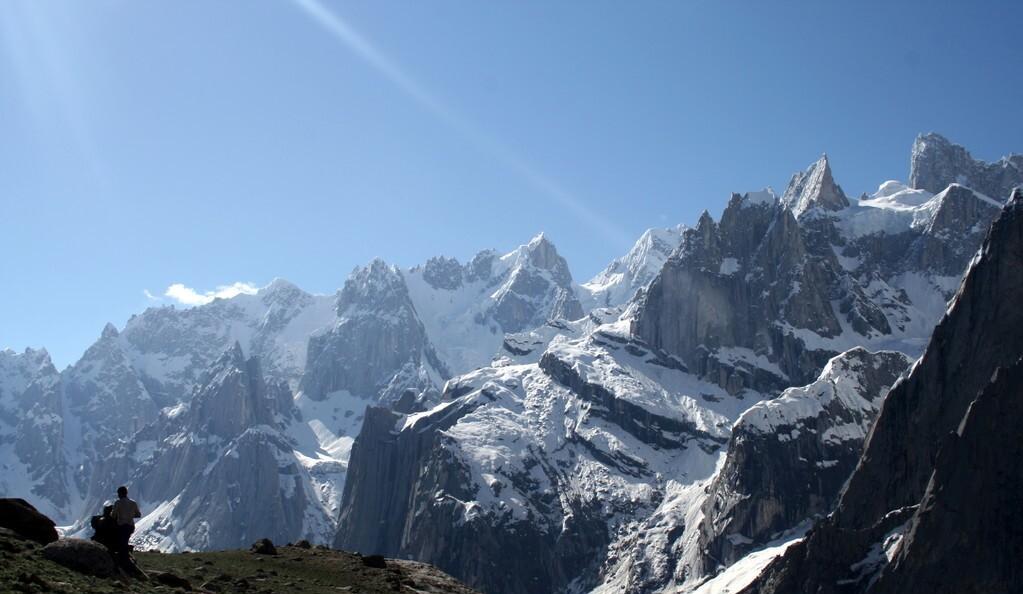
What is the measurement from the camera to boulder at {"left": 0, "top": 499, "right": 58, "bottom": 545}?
51750 mm

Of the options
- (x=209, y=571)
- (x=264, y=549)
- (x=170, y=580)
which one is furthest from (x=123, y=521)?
(x=264, y=549)

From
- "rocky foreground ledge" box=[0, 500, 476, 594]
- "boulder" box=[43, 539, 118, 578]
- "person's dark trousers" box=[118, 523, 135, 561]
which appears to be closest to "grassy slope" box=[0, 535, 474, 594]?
"rocky foreground ledge" box=[0, 500, 476, 594]

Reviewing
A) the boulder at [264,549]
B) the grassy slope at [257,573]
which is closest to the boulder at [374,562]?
the grassy slope at [257,573]

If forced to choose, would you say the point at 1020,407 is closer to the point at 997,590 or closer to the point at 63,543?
the point at 997,590

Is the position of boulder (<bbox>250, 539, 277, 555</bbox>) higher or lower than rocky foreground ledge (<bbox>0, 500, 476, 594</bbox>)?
higher

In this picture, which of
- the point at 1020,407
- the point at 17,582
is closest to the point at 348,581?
the point at 17,582

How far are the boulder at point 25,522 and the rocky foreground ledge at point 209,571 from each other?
0.07 metres

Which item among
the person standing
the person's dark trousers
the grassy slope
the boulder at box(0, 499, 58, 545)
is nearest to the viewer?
the grassy slope

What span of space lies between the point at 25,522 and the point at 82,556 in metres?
5.60

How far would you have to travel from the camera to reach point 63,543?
4881 centimetres

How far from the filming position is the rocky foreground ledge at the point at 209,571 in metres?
45.8

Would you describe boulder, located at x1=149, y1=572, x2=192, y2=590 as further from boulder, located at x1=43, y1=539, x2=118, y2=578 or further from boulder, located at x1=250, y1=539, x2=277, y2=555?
boulder, located at x1=250, y1=539, x2=277, y2=555

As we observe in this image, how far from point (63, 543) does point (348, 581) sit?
66.7ft

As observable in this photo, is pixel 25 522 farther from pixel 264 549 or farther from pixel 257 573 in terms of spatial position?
pixel 264 549
